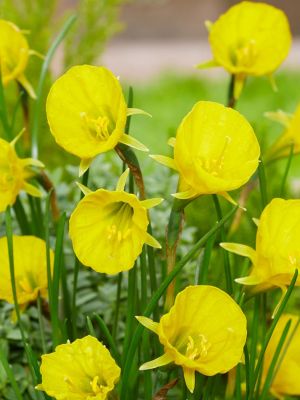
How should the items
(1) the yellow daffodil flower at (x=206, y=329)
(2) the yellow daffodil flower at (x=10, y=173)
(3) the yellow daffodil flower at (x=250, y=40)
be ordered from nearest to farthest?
(1) the yellow daffodil flower at (x=206, y=329)
(2) the yellow daffodil flower at (x=10, y=173)
(3) the yellow daffodil flower at (x=250, y=40)

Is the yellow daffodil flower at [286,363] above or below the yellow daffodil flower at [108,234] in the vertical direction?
below

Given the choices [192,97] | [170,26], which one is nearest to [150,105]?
[192,97]

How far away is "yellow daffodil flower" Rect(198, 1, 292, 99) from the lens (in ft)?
3.71

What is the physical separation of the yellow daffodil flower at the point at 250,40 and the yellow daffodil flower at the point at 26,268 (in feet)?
0.99

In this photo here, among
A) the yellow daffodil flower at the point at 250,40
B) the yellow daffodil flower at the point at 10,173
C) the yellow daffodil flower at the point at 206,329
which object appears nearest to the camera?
the yellow daffodil flower at the point at 206,329

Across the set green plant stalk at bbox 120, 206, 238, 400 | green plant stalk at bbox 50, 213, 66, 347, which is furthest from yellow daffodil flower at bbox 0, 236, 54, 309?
green plant stalk at bbox 120, 206, 238, 400

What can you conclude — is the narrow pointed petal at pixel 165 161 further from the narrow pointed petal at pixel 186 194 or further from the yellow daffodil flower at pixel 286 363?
the yellow daffodil flower at pixel 286 363

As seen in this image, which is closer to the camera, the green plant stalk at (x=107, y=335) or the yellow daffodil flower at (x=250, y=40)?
the green plant stalk at (x=107, y=335)

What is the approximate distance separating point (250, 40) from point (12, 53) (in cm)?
28

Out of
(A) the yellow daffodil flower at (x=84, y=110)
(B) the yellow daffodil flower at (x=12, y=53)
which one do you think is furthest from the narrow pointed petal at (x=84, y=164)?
(B) the yellow daffodil flower at (x=12, y=53)

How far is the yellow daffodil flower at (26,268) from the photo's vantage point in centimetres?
105

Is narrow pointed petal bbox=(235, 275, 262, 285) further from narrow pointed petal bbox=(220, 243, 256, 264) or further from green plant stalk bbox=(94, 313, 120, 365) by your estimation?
green plant stalk bbox=(94, 313, 120, 365)

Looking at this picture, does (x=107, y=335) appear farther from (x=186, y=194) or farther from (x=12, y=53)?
(x=12, y=53)

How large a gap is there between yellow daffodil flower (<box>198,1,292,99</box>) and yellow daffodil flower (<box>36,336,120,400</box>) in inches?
16.2
